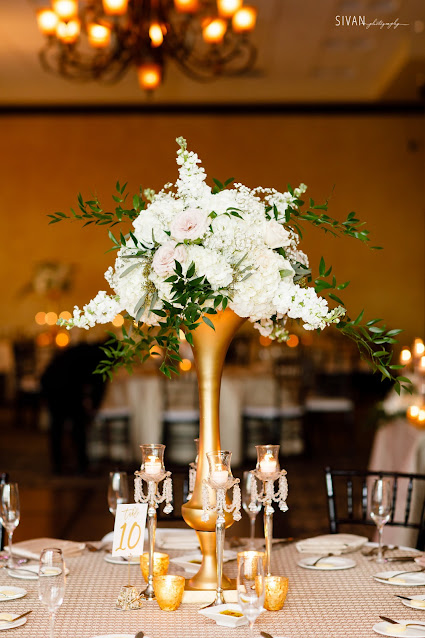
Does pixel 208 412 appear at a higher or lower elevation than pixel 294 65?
lower

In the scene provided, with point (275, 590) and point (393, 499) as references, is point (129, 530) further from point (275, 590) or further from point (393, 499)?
point (393, 499)

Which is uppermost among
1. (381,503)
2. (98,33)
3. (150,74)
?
(98,33)

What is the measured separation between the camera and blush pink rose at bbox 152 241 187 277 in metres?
1.81

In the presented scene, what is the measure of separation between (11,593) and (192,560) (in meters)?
Result: 0.53

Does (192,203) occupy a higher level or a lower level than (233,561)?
higher

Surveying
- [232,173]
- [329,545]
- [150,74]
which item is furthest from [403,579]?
[232,173]

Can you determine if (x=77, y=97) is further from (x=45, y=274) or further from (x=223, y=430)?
(x=223, y=430)

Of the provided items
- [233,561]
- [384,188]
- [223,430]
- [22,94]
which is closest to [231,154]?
[384,188]

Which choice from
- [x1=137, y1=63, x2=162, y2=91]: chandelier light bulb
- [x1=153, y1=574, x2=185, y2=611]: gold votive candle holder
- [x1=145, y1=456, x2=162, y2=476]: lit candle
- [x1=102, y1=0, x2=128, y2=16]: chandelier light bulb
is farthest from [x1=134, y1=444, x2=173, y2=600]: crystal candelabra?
[x1=102, y1=0, x2=128, y2=16]: chandelier light bulb

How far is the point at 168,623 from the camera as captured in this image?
175cm

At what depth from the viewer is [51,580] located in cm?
152

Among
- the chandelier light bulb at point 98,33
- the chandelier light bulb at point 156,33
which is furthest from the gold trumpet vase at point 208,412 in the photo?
the chandelier light bulb at point 98,33

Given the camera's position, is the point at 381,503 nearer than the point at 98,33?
Yes

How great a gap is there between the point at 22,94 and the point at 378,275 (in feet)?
19.7
